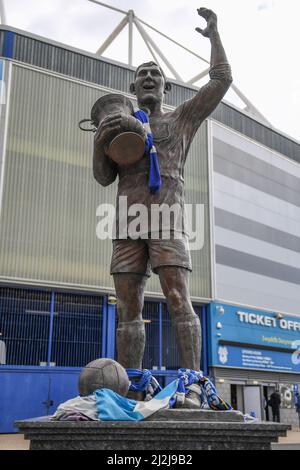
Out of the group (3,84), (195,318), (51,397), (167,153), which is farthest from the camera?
(3,84)

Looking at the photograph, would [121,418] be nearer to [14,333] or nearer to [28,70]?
[14,333]

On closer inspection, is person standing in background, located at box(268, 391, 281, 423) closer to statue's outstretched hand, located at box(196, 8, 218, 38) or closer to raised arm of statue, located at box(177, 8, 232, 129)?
raised arm of statue, located at box(177, 8, 232, 129)

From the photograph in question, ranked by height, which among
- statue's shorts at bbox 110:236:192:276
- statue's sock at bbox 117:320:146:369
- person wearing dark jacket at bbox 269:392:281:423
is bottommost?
person wearing dark jacket at bbox 269:392:281:423

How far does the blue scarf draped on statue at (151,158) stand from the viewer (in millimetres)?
4695

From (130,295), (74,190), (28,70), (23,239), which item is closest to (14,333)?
(23,239)

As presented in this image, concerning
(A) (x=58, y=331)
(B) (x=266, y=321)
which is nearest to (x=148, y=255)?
(A) (x=58, y=331)

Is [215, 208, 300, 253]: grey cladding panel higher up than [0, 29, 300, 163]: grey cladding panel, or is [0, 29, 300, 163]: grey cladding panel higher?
[0, 29, 300, 163]: grey cladding panel

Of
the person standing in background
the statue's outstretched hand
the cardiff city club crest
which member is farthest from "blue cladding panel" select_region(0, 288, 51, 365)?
the statue's outstretched hand

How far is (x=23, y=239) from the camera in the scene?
19.2m

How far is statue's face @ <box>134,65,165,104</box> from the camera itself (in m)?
5.15

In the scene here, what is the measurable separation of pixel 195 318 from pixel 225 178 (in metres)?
21.0

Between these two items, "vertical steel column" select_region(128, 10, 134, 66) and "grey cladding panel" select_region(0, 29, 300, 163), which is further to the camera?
"vertical steel column" select_region(128, 10, 134, 66)

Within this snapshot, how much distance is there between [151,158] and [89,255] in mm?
15835

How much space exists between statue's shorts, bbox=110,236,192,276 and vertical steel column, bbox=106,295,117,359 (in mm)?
15506
